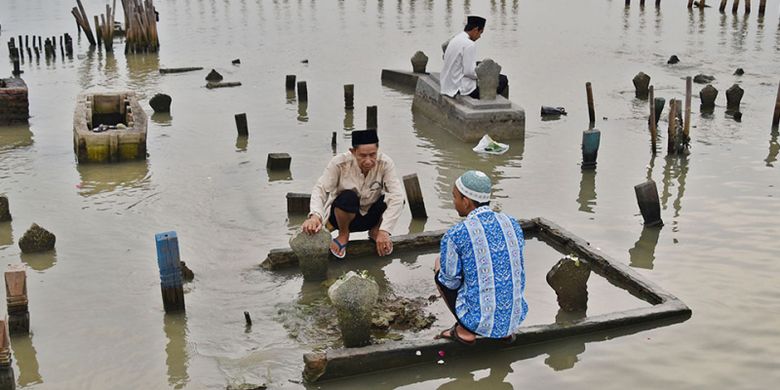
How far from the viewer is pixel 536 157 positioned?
40.2 ft

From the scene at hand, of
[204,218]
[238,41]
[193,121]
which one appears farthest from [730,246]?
[238,41]

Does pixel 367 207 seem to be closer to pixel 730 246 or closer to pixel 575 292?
pixel 575 292

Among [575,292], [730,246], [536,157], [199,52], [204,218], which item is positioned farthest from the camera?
[199,52]

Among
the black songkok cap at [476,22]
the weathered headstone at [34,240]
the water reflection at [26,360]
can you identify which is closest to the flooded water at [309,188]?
the water reflection at [26,360]

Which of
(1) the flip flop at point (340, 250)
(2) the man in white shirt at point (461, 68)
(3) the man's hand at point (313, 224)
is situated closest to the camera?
(3) the man's hand at point (313, 224)

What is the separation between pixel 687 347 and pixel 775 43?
66.4 ft

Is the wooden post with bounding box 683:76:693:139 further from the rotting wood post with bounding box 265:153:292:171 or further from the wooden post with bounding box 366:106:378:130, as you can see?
the rotting wood post with bounding box 265:153:292:171

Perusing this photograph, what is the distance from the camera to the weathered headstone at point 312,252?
7.42 meters

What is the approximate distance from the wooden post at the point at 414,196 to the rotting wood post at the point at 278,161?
251cm

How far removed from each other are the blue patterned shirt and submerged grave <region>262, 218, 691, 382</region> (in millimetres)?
318

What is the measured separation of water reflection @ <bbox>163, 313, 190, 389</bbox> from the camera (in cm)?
608

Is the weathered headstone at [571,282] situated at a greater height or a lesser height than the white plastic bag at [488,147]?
greater

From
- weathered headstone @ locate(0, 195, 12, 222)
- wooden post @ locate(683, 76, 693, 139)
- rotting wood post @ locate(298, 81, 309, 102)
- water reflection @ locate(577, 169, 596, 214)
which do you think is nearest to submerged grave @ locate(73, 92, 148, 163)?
weathered headstone @ locate(0, 195, 12, 222)

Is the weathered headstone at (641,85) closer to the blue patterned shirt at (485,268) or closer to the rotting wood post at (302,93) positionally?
the rotting wood post at (302,93)
